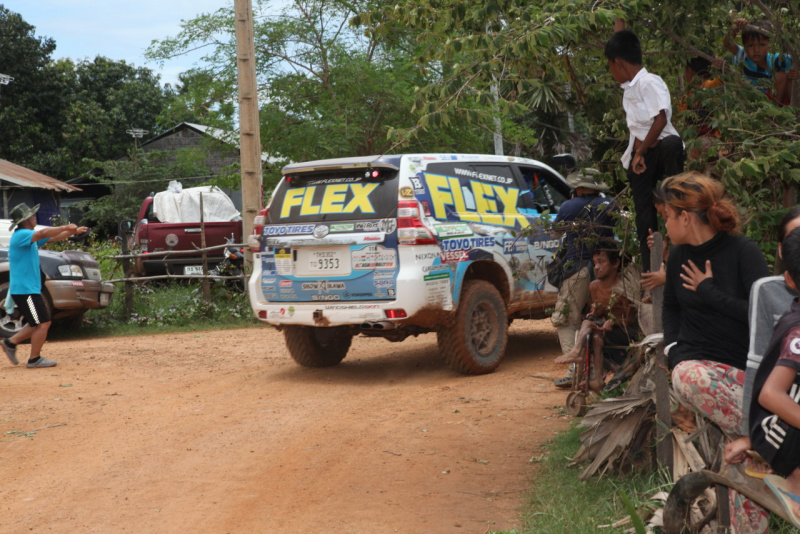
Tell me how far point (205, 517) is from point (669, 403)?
260cm

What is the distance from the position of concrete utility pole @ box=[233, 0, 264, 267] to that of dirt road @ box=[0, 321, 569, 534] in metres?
4.31

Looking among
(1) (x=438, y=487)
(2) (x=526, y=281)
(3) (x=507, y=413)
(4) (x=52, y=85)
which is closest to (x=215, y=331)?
(2) (x=526, y=281)

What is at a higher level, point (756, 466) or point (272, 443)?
point (756, 466)

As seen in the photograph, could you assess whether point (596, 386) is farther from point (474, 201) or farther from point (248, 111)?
point (248, 111)

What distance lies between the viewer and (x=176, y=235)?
16.8 meters

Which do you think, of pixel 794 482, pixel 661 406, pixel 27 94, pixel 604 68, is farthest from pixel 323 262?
pixel 27 94

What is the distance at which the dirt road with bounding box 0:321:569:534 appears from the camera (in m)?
5.08

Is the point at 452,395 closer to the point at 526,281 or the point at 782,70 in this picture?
the point at 526,281

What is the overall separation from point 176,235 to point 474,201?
29.9 feet

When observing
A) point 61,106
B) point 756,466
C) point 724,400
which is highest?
point 61,106

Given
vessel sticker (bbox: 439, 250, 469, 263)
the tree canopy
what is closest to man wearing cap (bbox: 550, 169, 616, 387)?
vessel sticker (bbox: 439, 250, 469, 263)

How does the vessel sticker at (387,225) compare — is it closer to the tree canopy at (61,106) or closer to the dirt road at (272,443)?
the dirt road at (272,443)

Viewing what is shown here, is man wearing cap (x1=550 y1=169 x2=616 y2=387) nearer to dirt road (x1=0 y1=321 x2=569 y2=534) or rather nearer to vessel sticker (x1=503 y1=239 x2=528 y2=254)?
dirt road (x1=0 y1=321 x2=569 y2=534)

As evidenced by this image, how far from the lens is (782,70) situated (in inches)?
223
